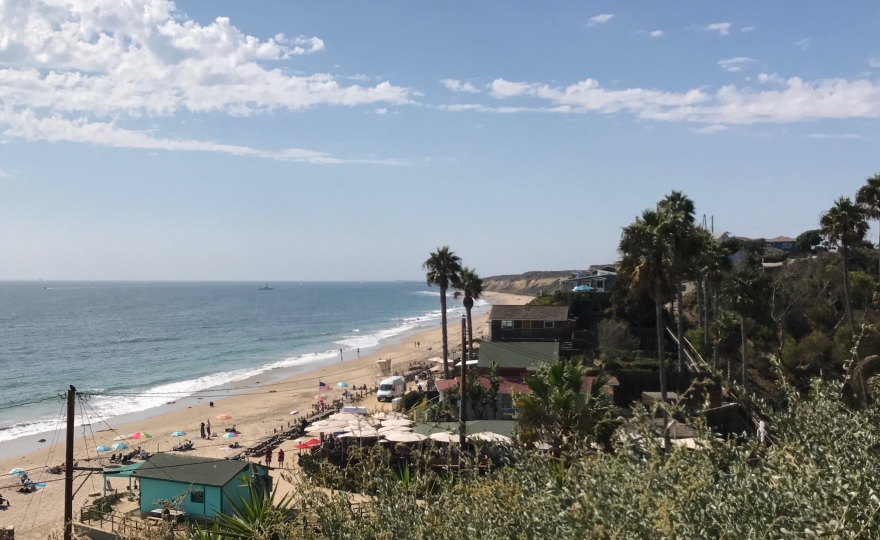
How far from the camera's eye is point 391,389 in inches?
1893

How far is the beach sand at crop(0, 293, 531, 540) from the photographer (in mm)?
27953

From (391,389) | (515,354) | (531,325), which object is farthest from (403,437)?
(531,325)

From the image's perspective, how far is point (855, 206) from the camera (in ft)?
109

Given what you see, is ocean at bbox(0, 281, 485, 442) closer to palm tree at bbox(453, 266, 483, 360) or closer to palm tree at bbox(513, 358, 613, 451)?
palm tree at bbox(453, 266, 483, 360)

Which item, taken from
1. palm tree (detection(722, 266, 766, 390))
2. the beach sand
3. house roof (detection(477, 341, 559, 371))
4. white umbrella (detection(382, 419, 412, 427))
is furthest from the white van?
palm tree (detection(722, 266, 766, 390))

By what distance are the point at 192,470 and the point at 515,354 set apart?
21.8 m

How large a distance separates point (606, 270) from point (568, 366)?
55061mm

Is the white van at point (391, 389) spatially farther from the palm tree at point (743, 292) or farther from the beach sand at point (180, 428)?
the palm tree at point (743, 292)

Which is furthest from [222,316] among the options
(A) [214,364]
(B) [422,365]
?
(B) [422,365]

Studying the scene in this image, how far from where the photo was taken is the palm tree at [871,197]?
109ft

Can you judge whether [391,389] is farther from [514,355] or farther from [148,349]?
[148,349]

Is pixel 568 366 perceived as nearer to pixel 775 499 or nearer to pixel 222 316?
pixel 775 499

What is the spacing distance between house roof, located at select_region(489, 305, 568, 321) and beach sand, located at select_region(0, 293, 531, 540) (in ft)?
36.8

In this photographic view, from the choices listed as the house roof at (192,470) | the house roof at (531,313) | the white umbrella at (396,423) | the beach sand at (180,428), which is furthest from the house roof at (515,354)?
the house roof at (192,470)
